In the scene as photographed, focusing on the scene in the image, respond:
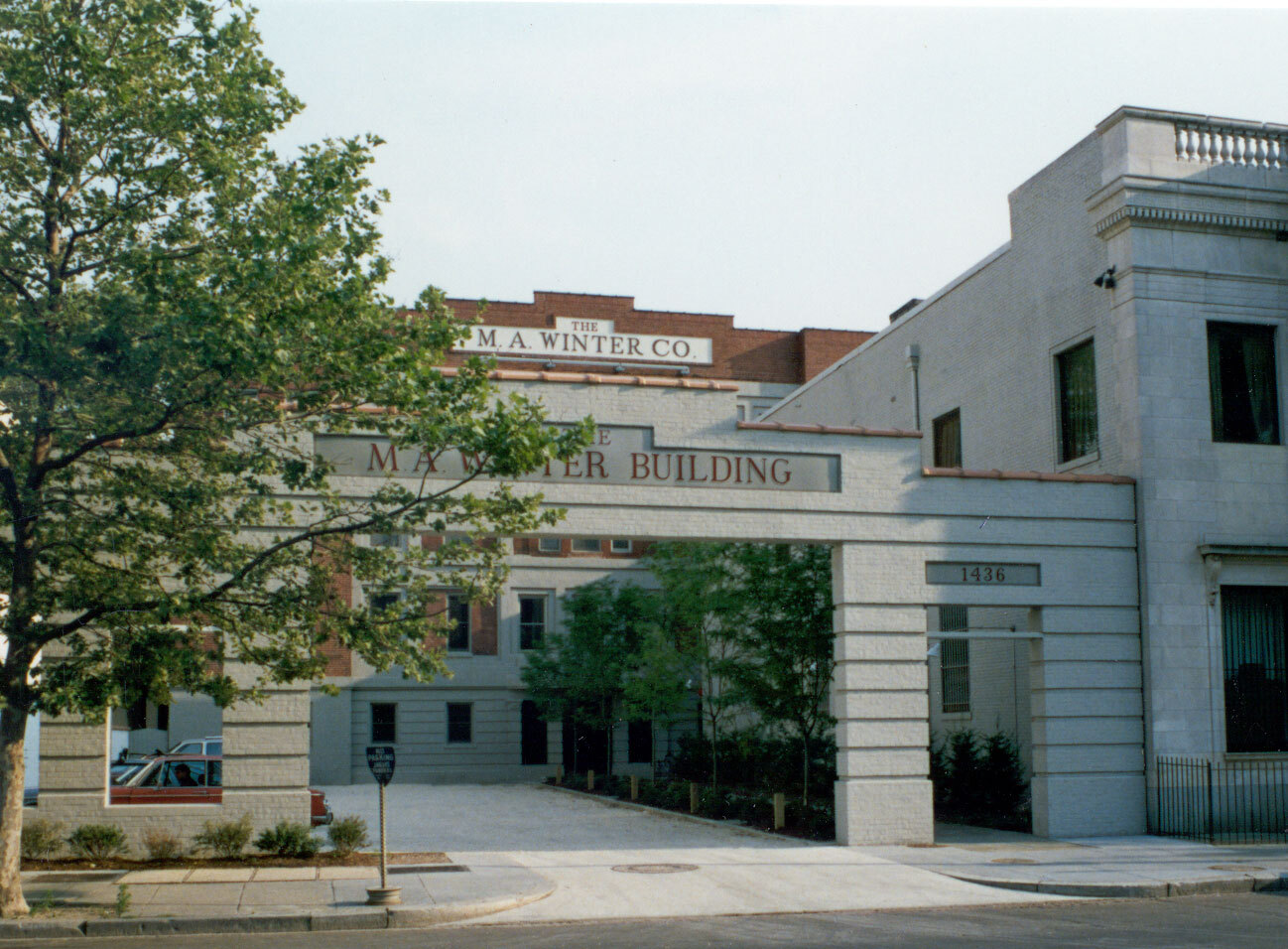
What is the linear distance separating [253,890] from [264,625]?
3.28 m

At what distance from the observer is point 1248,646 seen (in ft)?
76.9

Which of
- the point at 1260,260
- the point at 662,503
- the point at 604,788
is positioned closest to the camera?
the point at 662,503

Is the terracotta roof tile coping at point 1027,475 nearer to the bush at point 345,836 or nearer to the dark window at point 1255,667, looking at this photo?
the dark window at point 1255,667

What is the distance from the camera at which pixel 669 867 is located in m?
18.7

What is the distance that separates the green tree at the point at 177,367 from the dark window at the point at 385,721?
31.1 meters

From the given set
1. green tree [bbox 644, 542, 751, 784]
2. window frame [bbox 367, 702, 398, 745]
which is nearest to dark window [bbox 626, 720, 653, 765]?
window frame [bbox 367, 702, 398, 745]

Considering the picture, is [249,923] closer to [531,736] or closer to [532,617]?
[531,736]

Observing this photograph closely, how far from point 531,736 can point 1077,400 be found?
28001 mm

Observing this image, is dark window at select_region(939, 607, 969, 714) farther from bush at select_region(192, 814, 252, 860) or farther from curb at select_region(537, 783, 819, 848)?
bush at select_region(192, 814, 252, 860)

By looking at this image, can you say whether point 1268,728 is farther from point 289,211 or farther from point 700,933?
point 289,211

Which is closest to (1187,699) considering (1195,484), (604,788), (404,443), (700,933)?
(1195,484)

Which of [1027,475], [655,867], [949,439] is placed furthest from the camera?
[949,439]

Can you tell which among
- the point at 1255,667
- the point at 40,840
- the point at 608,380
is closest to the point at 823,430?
the point at 608,380

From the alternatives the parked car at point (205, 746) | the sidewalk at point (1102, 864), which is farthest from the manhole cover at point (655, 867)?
the parked car at point (205, 746)
